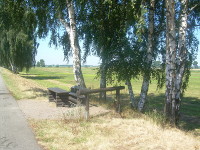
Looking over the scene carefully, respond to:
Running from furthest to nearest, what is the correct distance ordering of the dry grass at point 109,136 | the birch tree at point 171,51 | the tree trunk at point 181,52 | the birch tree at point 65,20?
1. the birch tree at point 65,20
2. the tree trunk at point 181,52
3. the birch tree at point 171,51
4. the dry grass at point 109,136

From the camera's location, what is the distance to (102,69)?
10.7 meters

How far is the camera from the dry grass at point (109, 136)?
15.6 ft

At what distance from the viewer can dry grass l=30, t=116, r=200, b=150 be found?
15.6 feet

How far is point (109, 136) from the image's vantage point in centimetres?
543

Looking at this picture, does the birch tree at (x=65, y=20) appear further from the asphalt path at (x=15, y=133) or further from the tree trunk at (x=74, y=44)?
the asphalt path at (x=15, y=133)

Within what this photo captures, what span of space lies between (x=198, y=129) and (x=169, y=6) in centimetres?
530

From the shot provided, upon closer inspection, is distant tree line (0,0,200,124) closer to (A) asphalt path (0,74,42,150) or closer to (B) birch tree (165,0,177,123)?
(B) birch tree (165,0,177,123)

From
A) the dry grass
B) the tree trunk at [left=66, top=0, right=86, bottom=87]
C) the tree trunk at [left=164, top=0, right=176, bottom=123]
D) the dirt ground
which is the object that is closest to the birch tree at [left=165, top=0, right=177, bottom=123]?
the tree trunk at [left=164, top=0, right=176, bottom=123]

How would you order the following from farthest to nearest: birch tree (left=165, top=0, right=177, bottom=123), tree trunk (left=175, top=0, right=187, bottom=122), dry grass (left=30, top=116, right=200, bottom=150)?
tree trunk (left=175, top=0, right=187, bottom=122) < birch tree (left=165, top=0, right=177, bottom=123) < dry grass (left=30, top=116, right=200, bottom=150)

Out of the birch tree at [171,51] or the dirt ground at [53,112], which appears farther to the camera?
the birch tree at [171,51]

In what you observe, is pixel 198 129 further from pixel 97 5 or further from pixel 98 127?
pixel 97 5

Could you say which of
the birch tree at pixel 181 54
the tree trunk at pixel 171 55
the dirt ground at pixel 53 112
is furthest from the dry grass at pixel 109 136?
the birch tree at pixel 181 54

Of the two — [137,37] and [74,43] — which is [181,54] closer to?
[137,37]

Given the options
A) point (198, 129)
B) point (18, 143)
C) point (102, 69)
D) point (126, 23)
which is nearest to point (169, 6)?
point (126, 23)
